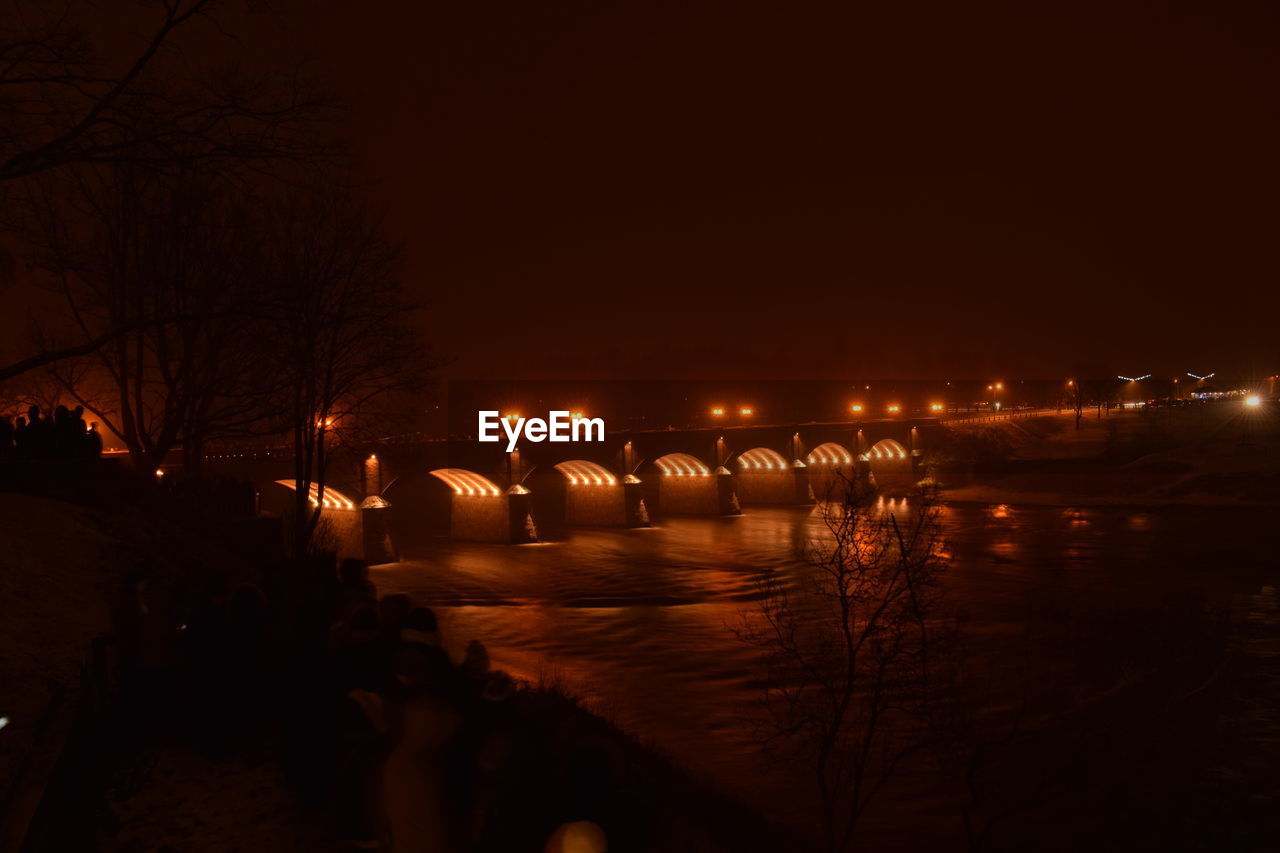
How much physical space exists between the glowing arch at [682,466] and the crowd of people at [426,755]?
57.5 m

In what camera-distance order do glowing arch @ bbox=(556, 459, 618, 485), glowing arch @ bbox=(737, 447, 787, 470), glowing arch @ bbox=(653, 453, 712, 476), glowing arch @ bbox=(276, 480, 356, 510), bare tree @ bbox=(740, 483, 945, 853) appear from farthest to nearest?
glowing arch @ bbox=(737, 447, 787, 470) → glowing arch @ bbox=(653, 453, 712, 476) → glowing arch @ bbox=(556, 459, 618, 485) → glowing arch @ bbox=(276, 480, 356, 510) → bare tree @ bbox=(740, 483, 945, 853)

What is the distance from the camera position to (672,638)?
27.7m

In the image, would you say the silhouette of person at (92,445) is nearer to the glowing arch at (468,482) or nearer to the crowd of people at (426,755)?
the crowd of people at (426,755)

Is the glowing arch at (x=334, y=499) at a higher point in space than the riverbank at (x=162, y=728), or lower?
higher

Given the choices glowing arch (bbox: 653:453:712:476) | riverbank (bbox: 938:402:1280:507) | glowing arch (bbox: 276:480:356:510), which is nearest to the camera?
glowing arch (bbox: 276:480:356:510)

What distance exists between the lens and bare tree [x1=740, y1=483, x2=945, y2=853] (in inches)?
439

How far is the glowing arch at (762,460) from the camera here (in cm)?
7256

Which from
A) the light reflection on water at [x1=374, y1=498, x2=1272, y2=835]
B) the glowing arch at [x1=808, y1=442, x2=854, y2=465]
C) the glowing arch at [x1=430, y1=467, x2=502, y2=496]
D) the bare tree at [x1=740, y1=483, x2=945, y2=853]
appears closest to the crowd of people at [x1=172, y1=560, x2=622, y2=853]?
the bare tree at [x1=740, y1=483, x2=945, y2=853]

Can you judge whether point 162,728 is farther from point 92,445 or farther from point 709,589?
point 709,589

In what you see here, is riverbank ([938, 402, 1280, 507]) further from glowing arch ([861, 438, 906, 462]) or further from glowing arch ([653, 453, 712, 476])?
glowing arch ([653, 453, 712, 476])

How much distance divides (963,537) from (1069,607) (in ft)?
65.4

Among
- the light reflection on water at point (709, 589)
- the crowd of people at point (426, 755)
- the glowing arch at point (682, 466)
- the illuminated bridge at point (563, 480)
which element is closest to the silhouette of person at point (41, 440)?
the crowd of people at point (426, 755)

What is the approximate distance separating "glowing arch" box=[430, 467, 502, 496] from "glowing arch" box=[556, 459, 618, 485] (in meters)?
7.25

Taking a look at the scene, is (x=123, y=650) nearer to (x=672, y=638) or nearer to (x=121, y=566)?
(x=121, y=566)
